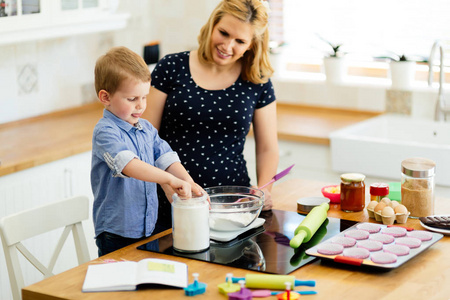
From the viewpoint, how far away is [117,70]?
6.20ft

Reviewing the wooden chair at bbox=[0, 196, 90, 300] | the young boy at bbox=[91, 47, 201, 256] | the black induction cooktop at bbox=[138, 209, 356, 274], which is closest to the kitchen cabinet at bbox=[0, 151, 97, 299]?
the wooden chair at bbox=[0, 196, 90, 300]

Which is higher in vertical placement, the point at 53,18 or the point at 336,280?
the point at 53,18

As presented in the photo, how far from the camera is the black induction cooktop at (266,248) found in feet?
5.88

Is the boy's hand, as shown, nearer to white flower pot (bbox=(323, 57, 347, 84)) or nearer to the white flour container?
the white flour container

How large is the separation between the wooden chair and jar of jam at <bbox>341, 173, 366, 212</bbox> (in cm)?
85

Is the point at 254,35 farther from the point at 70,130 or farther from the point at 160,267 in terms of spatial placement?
the point at 70,130

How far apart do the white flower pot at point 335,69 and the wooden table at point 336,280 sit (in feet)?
6.78

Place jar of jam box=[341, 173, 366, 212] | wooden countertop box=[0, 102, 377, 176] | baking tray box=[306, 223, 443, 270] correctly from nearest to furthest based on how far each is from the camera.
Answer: baking tray box=[306, 223, 443, 270] → jar of jam box=[341, 173, 366, 212] → wooden countertop box=[0, 102, 377, 176]

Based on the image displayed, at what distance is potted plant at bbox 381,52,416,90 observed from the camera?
144 inches

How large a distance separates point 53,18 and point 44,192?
849mm

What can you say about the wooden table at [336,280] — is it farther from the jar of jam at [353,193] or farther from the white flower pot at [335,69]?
the white flower pot at [335,69]

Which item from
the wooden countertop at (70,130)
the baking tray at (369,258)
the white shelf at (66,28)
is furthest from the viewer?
the white shelf at (66,28)

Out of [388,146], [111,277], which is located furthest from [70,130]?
[111,277]

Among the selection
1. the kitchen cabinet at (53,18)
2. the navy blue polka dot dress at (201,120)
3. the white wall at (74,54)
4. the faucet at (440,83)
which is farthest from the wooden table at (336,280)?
the white wall at (74,54)
